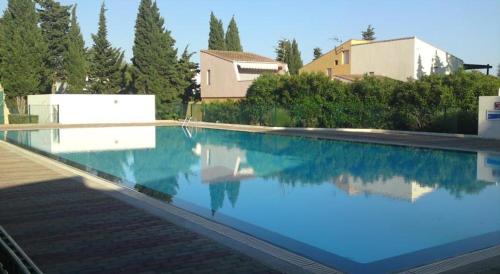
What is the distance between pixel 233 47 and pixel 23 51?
20.3 metres

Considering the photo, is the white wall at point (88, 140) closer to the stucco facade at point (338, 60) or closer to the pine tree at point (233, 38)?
the stucco facade at point (338, 60)

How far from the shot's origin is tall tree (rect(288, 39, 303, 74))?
57138 millimetres

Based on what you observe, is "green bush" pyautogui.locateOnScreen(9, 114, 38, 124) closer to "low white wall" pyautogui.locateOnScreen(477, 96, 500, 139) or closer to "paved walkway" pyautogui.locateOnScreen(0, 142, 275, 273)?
"paved walkway" pyautogui.locateOnScreen(0, 142, 275, 273)

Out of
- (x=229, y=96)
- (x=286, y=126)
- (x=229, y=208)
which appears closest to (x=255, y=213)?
(x=229, y=208)

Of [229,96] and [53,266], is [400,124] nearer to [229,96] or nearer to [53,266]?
[229,96]

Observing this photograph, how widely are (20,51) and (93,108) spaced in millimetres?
6948

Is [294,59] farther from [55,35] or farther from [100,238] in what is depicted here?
[100,238]

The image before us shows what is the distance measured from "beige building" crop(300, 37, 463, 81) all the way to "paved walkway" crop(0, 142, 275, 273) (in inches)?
1103

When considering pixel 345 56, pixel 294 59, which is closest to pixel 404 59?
pixel 345 56

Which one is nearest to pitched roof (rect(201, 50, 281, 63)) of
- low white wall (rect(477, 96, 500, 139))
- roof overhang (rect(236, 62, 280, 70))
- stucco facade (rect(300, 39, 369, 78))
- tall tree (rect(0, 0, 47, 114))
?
roof overhang (rect(236, 62, 280, 70))

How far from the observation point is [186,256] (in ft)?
17.6

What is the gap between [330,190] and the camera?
11406 mm

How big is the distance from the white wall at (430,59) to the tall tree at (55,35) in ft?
95.0

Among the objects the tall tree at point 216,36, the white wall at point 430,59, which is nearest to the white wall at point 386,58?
the white wall at point 430,59
